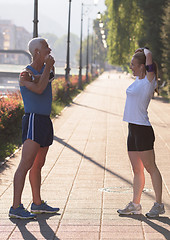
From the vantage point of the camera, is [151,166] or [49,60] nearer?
[49,60]

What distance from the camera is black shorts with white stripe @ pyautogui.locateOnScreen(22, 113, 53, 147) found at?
17.9 ft

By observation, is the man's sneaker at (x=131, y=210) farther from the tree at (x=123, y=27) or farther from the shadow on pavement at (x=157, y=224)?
the tree at (x=123, y=27)

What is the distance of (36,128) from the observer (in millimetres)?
5465

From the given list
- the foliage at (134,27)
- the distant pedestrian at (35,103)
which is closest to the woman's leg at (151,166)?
the distant pedestrian at (35,103)

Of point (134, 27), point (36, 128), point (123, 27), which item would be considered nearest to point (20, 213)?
point (36, 128)

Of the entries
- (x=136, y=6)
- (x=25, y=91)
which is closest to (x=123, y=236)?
(x=25, y=91)

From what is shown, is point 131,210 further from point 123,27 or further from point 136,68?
point 123,27

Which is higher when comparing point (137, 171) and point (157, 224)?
point (137, 171)

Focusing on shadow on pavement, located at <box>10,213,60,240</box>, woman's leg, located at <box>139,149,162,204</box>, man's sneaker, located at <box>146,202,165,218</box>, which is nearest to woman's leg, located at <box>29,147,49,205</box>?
shadow on pavement, located at <box>10,213,60,240</box>

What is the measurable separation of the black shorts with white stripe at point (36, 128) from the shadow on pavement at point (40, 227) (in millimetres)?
805

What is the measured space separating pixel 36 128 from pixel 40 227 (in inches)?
39.1

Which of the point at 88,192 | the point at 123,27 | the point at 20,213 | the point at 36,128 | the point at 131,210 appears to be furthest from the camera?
the point at 123,27

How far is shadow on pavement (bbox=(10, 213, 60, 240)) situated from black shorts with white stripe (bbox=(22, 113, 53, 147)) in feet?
2.64

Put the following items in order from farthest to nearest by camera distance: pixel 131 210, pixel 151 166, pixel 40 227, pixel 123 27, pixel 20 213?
pixel 123 27 < pixel 131 210 < pixel 151 166 < pixel 20 213 < pixel 40 227
